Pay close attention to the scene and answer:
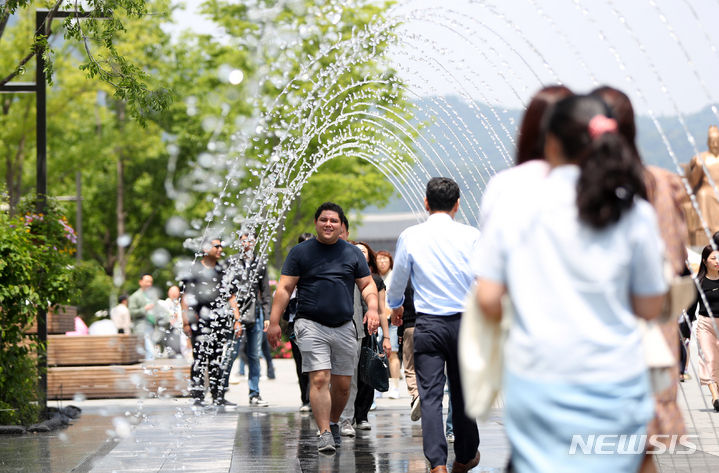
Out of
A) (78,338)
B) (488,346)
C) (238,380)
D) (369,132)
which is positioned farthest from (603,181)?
(369,132)

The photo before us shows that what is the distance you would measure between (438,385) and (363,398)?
4.01 metres

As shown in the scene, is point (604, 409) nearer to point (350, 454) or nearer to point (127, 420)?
point (350, 454)

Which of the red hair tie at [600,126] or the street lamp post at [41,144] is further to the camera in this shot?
the street lamp post at [41,144]

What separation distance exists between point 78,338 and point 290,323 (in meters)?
5.40

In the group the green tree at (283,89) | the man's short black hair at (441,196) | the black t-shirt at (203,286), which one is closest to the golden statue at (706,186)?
the green tree at (283,89)

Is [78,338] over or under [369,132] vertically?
under

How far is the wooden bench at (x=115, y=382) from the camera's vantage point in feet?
49.5

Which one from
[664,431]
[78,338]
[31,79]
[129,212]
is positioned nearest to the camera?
[664,431]

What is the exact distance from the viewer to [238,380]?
19.9 metres

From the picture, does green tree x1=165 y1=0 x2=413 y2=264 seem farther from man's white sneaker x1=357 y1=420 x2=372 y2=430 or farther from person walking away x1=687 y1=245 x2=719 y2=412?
man's white sneaker x1=357 y1=420 x2=372 y2=430

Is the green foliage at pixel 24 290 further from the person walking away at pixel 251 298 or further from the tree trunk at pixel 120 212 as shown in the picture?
the tree trunk at pixel 120 212

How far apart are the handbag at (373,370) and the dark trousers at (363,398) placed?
0.74m

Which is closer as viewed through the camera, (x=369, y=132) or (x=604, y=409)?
(x=604, y=409)

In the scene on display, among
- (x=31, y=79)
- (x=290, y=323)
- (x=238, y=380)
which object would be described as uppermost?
(x=31, y=79)
